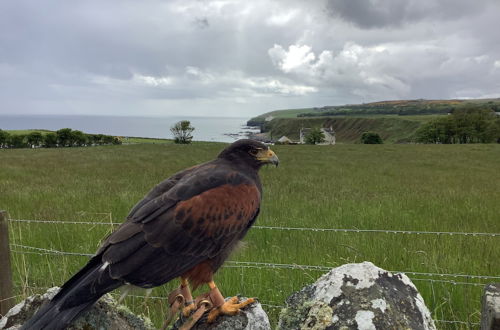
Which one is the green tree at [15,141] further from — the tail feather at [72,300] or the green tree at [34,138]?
the tail feather at [72,300]

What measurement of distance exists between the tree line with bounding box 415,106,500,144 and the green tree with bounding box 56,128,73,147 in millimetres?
85570

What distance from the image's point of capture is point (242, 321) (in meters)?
2.46

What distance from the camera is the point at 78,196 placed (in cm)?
1111

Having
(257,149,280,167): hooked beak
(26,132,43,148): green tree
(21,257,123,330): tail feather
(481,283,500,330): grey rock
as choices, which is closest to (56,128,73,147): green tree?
(26,132,43,148): green tree

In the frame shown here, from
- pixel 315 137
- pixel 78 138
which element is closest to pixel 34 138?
pixel 78 138

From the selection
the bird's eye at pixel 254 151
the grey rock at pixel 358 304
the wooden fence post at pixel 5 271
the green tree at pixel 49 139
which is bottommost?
the wooden fence post at pixel 5 271

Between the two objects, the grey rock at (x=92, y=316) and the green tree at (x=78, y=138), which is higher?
the green tree at (x=78, y=138)

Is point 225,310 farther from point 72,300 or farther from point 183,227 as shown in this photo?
point 72,300

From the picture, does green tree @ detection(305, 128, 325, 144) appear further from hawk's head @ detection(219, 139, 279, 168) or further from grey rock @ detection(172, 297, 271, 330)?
grey rock @ detection(172, 297, 271, 330)

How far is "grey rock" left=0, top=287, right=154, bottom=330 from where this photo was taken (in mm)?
2305

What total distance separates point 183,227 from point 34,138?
74.4 metres

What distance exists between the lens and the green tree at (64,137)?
67.8 metres

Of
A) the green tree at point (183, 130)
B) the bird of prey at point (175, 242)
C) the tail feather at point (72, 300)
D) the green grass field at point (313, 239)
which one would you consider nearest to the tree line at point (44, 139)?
the green tree at point (183, 130)

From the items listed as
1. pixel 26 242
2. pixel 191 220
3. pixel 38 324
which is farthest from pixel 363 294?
pixel 26 242
